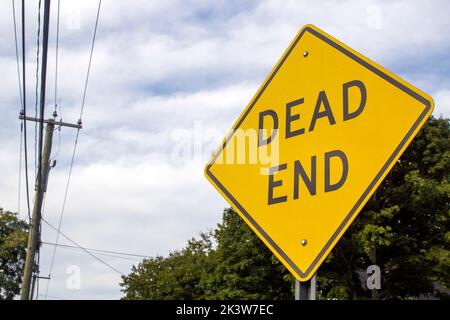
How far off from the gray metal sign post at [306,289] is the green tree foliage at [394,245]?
2139 cm

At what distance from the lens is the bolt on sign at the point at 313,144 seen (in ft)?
8.84

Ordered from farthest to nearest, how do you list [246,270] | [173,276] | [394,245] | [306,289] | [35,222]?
[173,276] < [246,270] < [394,245] < [35,222] < [306,289]

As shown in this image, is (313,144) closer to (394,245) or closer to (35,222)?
(35,222)

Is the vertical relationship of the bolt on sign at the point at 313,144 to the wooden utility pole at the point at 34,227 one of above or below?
below

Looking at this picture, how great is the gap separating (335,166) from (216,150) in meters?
0.85

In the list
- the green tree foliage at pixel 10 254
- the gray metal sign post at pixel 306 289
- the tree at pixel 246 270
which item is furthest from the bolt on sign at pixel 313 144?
the green tree foliage at pixel 10 254

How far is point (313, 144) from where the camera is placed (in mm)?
2887

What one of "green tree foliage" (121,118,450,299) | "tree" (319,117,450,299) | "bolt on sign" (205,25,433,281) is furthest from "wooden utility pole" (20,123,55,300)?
"bolt on sign" (205,25,433,281)

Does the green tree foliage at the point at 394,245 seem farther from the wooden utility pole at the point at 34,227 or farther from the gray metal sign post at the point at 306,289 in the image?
the gray metal sign post at the point at 306,289

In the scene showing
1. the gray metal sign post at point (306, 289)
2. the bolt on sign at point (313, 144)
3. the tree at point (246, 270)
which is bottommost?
the gray metal sign post at point (306, 289)

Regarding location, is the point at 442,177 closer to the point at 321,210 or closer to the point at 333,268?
the point at 333,268

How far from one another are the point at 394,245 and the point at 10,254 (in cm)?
4114

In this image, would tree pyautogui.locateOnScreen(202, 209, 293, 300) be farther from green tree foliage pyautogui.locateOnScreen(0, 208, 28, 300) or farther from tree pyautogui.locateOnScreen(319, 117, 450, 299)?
green tree foliage pyautogui.locateOnScreen(0, 208, 28, 300)

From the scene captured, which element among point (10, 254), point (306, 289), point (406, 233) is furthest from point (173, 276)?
point (306, 289)
